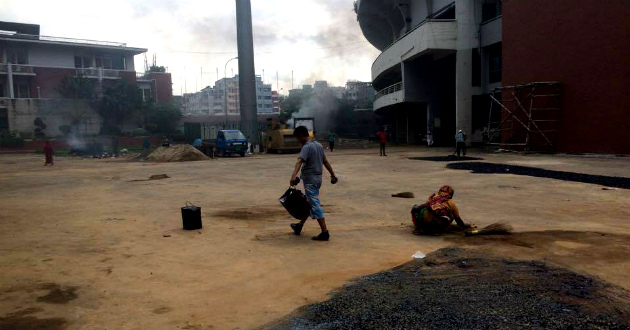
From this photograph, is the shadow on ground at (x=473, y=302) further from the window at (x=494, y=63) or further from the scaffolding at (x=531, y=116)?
the window at (x=494, y=63)

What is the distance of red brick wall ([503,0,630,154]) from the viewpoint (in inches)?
835

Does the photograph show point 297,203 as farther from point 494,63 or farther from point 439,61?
point 439,61

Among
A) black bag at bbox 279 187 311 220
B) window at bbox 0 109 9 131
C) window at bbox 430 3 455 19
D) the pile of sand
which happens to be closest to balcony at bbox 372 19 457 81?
window at bbox 430 3 455 19

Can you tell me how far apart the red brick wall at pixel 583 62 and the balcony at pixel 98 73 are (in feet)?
144

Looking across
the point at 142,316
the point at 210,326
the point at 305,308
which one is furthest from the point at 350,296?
the point at 142,316

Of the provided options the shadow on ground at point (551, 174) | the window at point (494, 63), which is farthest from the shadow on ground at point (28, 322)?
the window at point (494, 63)

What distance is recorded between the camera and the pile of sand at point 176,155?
28.9m

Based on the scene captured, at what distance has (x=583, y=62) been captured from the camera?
74.8ft

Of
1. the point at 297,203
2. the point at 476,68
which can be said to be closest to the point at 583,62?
the point at 476,68

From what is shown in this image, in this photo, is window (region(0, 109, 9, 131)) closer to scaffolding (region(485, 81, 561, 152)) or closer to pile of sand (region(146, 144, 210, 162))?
pile of sand (region(146, 144, 210, 162))

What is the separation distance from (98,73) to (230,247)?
2061 inches

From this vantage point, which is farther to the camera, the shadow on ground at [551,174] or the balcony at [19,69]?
the balcony at [19,69]

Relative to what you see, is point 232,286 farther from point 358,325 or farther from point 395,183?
point 395,183

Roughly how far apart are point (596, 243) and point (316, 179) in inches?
156
